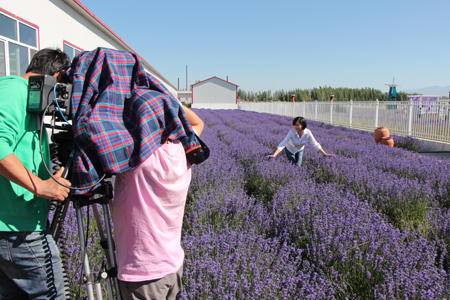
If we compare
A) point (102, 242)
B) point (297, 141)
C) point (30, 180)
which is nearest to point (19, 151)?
point (30, 180)

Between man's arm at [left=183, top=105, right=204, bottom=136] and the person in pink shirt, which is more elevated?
man's arm at [left=183, top=105, right=204, bottom=136]

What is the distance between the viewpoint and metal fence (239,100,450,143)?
414 inches

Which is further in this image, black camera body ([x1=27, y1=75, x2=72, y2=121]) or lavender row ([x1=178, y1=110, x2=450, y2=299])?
lavender row ([x1=178, y1=110, x2=450, y2=299])

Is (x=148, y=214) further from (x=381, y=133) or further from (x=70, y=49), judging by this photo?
(x=70, y=49)

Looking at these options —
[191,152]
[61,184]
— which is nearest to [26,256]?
[61,184]

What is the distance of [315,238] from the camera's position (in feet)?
7.98

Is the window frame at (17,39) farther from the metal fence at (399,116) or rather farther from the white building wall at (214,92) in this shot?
the white building wall at (214,92)

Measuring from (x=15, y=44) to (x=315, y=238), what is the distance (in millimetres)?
8228

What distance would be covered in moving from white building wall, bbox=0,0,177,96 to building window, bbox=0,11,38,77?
0.72 ft

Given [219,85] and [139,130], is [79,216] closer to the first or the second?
[139,130]

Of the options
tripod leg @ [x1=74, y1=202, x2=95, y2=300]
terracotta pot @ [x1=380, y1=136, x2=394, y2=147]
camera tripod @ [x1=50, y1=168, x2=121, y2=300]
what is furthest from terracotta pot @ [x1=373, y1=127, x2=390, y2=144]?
tripod leg @ [x1=74, y1=202, x2=95, y2=300]

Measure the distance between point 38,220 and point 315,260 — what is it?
1.85m

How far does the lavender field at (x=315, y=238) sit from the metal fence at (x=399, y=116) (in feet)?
23.5

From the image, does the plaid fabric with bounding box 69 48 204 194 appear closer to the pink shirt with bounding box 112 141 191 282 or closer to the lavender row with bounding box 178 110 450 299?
the pink shirt with bounding box 112 141 191 282
